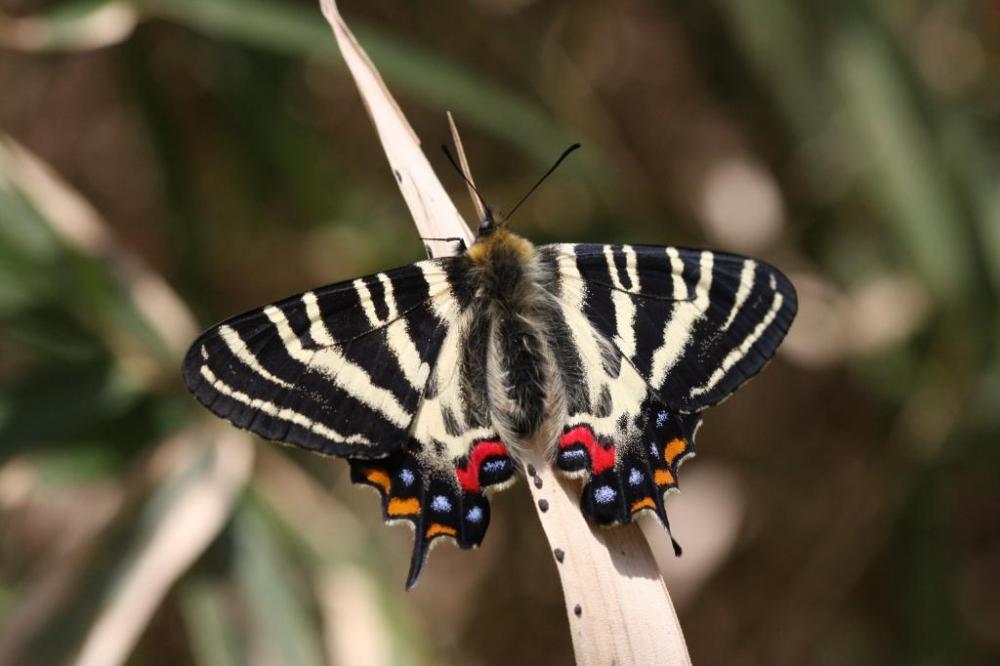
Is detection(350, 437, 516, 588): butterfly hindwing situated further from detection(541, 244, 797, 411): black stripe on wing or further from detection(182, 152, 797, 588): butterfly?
detection(541, 244, 797, 411): black stripe on wing

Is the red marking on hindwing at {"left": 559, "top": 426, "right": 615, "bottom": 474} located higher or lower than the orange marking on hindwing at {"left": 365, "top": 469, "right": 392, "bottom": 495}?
higher

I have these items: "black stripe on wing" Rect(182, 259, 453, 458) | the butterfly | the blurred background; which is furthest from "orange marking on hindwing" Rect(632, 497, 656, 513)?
the blurred background

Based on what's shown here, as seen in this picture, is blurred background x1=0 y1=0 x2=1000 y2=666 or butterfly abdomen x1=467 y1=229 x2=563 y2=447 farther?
blurred background x1=0 y1=0 x2=1000 y2=666

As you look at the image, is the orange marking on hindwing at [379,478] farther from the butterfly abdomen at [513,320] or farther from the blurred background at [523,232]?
the blurred background at [523,232]

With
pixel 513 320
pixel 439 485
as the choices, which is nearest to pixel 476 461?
pixel 439 485

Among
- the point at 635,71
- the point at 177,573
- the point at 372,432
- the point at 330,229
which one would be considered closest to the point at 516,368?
the point at 372,432

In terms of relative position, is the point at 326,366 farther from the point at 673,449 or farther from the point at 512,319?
the point at 673,449
